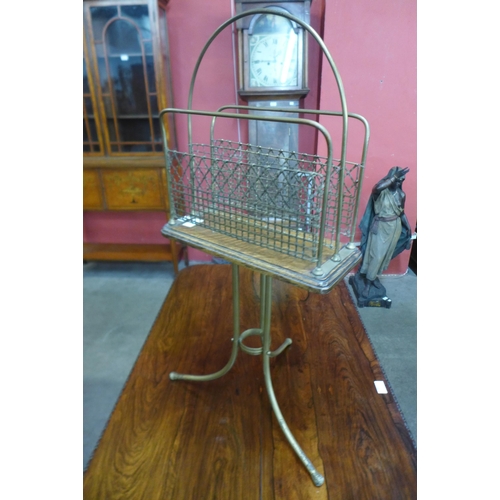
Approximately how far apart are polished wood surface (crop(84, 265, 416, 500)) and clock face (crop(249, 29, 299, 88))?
1298mm

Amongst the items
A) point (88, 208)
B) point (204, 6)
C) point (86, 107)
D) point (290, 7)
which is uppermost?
point (204, 6)

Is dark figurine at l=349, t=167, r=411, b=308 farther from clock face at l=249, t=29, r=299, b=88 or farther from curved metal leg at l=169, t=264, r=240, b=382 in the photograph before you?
curved metal leg at l=169, t=264, r=240, b=382

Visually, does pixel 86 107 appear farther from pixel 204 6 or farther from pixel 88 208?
pixel 204 6

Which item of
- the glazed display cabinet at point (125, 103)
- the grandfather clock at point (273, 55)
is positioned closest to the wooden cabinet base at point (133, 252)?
the glazed display cabinet at point (125, 103)

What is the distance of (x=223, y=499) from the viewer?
0.91m

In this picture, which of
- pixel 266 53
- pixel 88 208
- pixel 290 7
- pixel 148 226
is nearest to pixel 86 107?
pixel 88 208

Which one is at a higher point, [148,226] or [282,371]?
[148,226]

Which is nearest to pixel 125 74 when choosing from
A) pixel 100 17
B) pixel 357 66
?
pixel 100 17

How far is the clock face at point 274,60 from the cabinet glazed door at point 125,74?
597 millimetres

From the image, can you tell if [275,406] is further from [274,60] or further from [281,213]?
[274,60]

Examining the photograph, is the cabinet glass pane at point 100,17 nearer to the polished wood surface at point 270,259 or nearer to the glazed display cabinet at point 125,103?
the glazed display cabinet at point 125,103

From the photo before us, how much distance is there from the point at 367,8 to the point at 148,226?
1.99 m

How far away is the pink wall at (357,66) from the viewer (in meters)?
1.93

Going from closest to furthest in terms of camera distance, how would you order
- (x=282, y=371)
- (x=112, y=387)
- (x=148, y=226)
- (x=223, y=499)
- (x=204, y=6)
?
(x=223, y=499)
(x=282, y=371)
(x=112, y=387)
(x=204, y=6)
(x=148, y=226)
